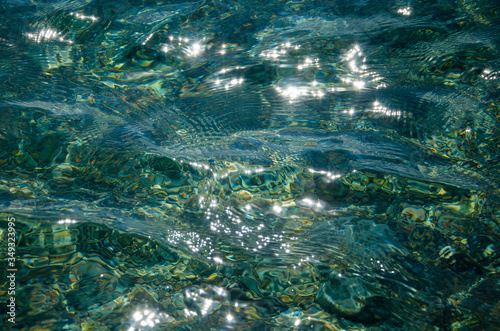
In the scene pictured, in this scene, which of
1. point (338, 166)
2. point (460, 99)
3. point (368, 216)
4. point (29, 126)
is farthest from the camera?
point (460, 99)

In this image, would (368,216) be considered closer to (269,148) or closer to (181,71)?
(269,148)

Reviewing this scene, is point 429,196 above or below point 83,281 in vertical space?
above

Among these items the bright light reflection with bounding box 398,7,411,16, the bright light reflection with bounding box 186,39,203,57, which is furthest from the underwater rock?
the bright light reflection with bounding box 398,7,411,16

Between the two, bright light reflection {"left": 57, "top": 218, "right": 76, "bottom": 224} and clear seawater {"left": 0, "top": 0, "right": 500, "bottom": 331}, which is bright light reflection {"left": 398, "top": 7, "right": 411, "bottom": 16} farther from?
bright light reflection {"left": 57, "top": 218, "right": 76, "bottom": 224}

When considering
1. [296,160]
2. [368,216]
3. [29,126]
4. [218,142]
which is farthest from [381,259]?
[29,126]

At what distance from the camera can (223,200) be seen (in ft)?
5.81

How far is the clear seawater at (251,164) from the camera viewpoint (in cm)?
137

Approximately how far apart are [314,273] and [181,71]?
171 cm

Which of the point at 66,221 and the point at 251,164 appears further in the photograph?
the point at 251,164

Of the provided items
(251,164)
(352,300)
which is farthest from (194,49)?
(352,300)

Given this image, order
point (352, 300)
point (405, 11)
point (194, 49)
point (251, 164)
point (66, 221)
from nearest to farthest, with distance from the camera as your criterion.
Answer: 1. point (352, 300)
2. point (66, 221)
3. point (251, 164)
4. point (194, 49)
5. point (405, 11)

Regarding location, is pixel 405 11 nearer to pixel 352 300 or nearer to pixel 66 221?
pixel 352 300

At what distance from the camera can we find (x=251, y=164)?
1.93 m

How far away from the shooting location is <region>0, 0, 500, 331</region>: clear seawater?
1369 mm
